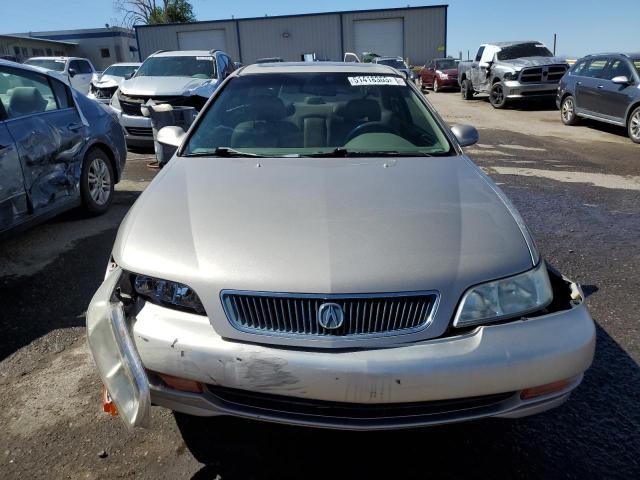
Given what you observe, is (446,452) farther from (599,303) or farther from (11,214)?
(11,214)

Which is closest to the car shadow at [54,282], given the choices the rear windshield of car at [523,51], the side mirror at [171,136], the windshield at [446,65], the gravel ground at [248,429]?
the gravel ground at [248,429]

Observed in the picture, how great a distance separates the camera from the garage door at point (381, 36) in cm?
3759

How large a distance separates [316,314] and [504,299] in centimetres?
73

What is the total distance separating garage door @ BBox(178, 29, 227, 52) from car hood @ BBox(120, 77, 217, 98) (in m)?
32.0

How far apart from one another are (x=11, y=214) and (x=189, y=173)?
6.71 ft

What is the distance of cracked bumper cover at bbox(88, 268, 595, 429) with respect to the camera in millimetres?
1832

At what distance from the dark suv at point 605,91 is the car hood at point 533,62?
9.05 feet

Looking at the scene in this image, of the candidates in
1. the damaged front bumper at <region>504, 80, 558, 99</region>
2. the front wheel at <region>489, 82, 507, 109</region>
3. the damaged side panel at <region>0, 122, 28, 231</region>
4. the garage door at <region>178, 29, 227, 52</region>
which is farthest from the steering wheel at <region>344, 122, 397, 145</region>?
the garage door at <region>178, 29, 227, 52</region>

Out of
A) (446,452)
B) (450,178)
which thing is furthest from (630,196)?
(446,452)

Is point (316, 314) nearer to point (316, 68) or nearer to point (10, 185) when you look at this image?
point (316, 68)

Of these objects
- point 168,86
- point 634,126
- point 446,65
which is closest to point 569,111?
point 634,126

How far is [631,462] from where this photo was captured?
220 centimetres

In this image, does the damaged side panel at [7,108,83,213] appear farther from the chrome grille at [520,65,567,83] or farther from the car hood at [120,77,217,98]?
the chrome grille at [520,65,567,83]

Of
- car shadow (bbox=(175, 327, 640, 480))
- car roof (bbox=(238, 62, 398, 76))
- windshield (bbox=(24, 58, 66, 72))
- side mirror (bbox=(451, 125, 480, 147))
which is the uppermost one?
windshield (bbox=(24, 58, 66, 72))
